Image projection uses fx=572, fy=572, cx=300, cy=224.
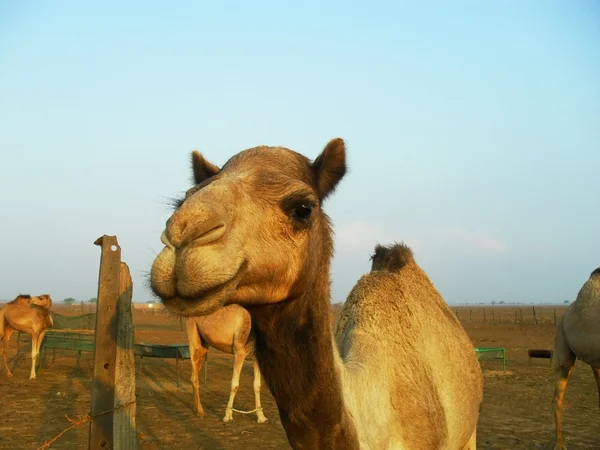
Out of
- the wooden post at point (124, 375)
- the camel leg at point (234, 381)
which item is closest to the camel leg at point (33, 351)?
the camel leg at point (234, 381)

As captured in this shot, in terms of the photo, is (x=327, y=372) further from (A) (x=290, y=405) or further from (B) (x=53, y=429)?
(B) (x=53, y=429)

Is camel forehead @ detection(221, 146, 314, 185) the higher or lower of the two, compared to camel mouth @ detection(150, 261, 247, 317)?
higher

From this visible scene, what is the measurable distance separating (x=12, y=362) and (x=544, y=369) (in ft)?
63.4

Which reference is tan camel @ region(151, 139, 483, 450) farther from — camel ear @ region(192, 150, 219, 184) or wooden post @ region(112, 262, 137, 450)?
wooden post @ region(112, 262, 137, 450)

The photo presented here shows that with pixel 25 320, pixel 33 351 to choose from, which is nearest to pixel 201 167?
pixel 33 351

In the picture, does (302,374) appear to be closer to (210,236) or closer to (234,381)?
(210,236)

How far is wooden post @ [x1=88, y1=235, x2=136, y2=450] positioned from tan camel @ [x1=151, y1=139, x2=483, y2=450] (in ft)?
3.06

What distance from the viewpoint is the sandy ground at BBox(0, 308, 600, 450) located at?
977cm

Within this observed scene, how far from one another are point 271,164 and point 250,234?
21.9 inches

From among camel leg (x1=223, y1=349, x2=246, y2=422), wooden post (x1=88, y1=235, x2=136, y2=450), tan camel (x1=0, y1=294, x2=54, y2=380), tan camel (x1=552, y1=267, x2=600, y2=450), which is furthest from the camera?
tan camel (x1=0, y1=294, x2=54, y2=380)

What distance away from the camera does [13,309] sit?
18.7m

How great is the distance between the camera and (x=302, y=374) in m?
2.83

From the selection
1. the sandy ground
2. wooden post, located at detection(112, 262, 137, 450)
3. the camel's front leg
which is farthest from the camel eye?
the camel's front leg

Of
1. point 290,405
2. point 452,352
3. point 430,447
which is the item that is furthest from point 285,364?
point 452,352
